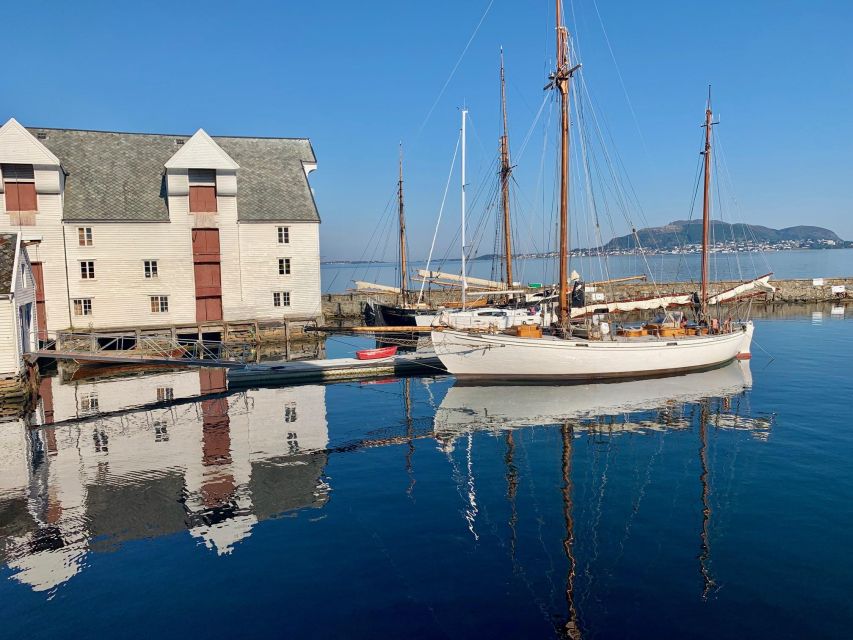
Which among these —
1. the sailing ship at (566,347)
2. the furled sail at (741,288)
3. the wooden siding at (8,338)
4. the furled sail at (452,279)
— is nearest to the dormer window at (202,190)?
the furled sail at (452,279)

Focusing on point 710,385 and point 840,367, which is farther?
point 840,367

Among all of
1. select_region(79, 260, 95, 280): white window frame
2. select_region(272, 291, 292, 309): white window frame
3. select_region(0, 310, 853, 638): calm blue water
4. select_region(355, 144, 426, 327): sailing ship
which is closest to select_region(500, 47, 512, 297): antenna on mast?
select_region(355, 144, 426, 327): sailing ship

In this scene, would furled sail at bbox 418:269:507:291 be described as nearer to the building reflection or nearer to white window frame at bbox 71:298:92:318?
the building reflection

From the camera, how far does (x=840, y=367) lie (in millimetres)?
35406

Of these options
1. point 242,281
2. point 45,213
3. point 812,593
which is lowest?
point 812,593

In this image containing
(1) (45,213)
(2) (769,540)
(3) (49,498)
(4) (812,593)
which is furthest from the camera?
(1) (45,213)

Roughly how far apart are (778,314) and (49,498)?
229 feet

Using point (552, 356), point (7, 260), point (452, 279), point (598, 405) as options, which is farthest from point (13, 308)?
point (452, 279)

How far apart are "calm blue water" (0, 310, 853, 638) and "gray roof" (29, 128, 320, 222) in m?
21.1

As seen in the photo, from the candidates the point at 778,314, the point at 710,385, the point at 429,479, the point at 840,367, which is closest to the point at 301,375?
the point at 429,479

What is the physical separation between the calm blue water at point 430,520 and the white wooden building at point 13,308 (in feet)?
9.92

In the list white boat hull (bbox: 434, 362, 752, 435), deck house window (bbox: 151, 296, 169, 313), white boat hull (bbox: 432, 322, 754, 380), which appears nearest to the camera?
white boat hull (bbox: 434, 362, 752, 435)

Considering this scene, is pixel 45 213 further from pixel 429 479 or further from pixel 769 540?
pixel 769 540

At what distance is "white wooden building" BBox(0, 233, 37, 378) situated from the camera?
28.0 metres
